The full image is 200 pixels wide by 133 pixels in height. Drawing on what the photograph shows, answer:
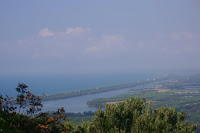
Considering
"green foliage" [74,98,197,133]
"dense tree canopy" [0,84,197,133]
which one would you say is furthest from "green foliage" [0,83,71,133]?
"green foliage" [74,98,197,133]

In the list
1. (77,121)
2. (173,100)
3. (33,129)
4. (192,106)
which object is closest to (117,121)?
(33,129)

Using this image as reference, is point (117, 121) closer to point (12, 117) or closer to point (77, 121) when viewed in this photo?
point (12, 117)

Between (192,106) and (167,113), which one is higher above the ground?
(167,113)

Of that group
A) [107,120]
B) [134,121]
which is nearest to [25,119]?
[107,120]

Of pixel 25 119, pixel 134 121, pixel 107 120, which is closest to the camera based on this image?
pixel 25 119

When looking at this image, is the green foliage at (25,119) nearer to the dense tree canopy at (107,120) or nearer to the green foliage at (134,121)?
the dense tree canopy at (107,120)

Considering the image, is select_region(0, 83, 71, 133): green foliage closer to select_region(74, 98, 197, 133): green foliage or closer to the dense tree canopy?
the dense tree canopy

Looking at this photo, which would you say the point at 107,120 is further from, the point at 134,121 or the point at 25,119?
the point at 25,119

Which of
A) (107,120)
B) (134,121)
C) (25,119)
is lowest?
(134,121)
